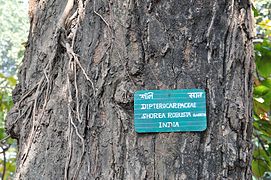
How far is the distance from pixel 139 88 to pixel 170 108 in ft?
0.28

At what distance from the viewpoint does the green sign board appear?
1.02 metres

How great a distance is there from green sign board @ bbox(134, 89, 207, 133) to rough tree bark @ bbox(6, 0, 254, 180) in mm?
18

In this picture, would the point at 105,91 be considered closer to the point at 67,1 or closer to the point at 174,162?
the point at 174,162

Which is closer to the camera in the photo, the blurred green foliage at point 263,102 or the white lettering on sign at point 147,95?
the white lettering on sign at point 147,95

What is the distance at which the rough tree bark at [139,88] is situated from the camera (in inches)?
39.6

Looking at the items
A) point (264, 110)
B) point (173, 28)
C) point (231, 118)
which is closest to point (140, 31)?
point (173, 28)

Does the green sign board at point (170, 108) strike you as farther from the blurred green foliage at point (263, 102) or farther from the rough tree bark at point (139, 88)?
the blurred green foliage at point (263, 102)

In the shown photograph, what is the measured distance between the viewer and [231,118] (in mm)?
1040

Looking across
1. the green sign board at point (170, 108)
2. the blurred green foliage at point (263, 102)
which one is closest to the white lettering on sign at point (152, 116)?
the green sign board at point (170, 108)

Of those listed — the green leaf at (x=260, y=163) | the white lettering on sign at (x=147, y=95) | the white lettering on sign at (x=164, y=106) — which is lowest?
the green leaf at (x=260, y=163)

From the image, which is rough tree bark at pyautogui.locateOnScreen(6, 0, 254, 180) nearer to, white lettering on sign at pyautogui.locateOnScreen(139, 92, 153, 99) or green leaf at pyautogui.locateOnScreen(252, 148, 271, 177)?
white lettering on sign at pyautogui.locateOnScreen(139, 92, 153, 99)

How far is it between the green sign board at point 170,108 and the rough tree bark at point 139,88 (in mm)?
18

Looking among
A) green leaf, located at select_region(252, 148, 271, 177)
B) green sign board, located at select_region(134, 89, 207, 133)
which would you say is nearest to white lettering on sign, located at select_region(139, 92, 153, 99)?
green sign board, located at select_region(134, 89, 207, 133)

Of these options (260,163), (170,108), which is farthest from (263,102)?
(170,108)
